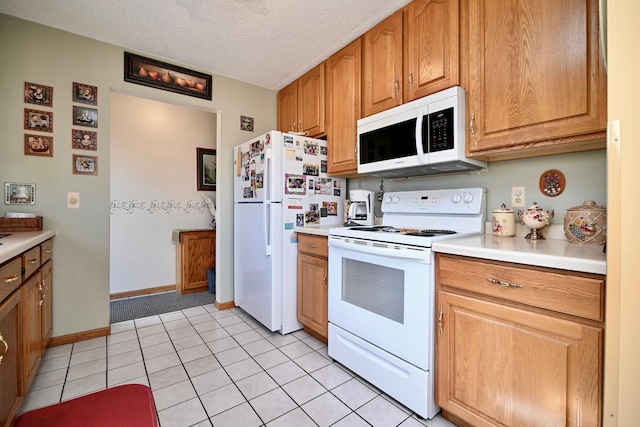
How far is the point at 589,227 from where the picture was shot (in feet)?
4.28

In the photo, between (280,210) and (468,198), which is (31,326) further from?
(468,198)

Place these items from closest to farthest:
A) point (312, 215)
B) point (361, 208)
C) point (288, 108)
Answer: point (361, 208)
point (312, 215)
point (288, 108)

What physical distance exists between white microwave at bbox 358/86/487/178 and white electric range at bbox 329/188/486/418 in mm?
249

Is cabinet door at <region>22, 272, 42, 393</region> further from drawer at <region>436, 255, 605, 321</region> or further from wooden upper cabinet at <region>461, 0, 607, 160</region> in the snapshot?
wooden upper cabinet at <region>461, 0, 607, 160</region>

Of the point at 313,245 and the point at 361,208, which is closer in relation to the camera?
the point at 313,245

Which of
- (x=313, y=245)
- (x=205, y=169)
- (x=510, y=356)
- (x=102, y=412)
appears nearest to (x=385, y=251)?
(x=510, y=356)

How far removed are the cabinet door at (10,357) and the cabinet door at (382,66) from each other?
221 centimetres

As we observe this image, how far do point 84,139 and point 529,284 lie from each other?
9.97 ft

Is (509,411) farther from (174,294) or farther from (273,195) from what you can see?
(174,294)

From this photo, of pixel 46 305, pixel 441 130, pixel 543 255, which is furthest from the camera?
pixel 46 305

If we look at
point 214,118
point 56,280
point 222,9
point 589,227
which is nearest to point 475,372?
point 589,227

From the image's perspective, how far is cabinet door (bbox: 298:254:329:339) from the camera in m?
2.15

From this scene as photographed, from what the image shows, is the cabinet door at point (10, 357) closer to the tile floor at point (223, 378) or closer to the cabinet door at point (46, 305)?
the tile floor at point (223, 378)

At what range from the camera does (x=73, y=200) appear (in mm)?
2256
